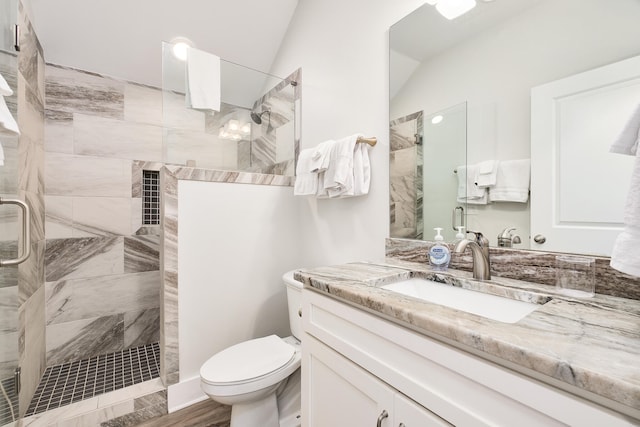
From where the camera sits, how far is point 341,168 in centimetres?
154

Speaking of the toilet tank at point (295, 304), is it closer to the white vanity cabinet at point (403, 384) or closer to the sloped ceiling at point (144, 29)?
the white vanity cabinet at point (403, 384)

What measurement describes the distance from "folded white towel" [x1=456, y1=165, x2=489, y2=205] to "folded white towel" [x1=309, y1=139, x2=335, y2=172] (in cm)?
Answer: 69

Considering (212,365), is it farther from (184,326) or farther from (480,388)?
(480,388)

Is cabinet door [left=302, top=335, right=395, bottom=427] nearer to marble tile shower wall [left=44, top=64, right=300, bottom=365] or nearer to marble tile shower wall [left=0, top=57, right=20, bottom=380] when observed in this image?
marble tile shower wall [left=0, top=57, right=20, bottom=380]

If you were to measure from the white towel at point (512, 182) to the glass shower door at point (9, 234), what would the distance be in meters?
1.93

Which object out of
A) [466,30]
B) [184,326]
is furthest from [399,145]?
[184,326]

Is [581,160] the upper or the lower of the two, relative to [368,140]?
lower

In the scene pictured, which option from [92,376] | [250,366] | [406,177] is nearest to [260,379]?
[250,366]

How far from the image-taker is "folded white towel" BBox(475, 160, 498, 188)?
112 centimetres

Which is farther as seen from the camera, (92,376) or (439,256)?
(92,376)

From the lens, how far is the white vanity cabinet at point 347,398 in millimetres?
690

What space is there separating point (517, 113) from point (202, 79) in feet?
6.06

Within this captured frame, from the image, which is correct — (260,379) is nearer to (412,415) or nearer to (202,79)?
(412,415)

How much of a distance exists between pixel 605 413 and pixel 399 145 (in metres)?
1.23
